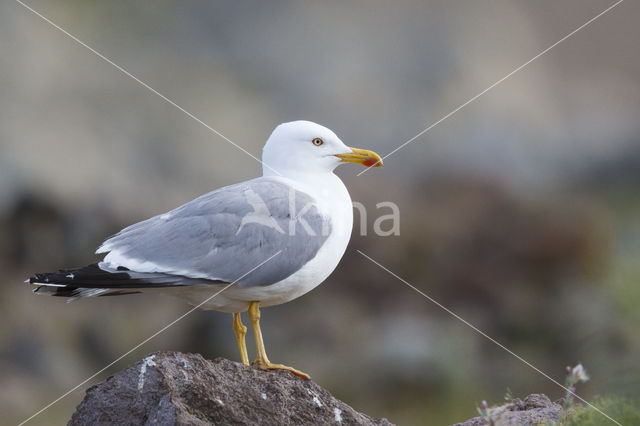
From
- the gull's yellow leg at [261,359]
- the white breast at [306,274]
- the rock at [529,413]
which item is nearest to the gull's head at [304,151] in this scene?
the white breast at [306,274]

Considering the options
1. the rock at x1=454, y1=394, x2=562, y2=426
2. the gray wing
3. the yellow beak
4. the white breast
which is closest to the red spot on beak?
the yellow beak

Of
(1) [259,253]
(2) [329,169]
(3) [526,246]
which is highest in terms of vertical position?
(3) [526,246]

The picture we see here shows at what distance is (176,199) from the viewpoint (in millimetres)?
6570

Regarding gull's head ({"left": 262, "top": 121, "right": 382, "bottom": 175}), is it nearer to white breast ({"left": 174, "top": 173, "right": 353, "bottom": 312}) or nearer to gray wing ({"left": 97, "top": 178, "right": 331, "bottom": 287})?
white breast ({"left": 174, "top": 173, "right": 353, "bottom": 312})

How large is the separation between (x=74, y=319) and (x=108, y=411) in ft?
11.6

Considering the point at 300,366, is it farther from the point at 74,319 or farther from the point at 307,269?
the point at 307,269

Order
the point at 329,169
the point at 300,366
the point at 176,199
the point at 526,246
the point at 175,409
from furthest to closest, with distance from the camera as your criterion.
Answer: the point at 526,246, the point at 176,199, the point at 300,366, the point at 329,169, the point at 175,409

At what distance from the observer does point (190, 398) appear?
282cm

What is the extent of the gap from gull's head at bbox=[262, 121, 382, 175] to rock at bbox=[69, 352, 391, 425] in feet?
3.71

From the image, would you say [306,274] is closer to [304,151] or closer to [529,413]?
[304,151]

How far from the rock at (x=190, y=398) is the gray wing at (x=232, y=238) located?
0.42m

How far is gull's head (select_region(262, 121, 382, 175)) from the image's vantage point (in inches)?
152

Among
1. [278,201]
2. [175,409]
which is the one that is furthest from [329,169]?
[175,409]

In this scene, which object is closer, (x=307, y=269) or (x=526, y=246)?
(x=307, y=269)
